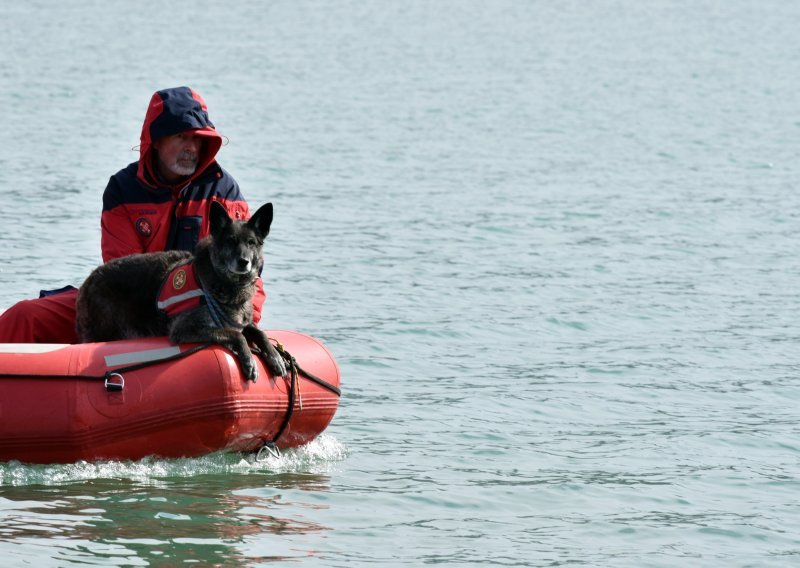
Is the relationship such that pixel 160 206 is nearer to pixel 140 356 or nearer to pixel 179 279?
pixel 179 279

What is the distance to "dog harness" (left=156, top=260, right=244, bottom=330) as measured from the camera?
23.3 feet

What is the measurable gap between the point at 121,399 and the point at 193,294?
25.3 inches

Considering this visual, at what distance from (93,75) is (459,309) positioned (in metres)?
17.3

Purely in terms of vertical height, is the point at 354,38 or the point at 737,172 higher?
the point at 354,38

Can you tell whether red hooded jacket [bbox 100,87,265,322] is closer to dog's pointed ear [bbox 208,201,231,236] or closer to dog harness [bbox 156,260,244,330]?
dog harness [bbox 156,260,244,330]

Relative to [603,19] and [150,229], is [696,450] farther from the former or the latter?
[603,19]

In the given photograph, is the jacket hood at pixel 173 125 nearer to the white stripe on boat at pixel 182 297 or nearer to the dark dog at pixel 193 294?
the dark dog at pixel 193 294

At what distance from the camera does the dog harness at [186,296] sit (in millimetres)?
7102

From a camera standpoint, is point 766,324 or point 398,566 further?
point 766,324

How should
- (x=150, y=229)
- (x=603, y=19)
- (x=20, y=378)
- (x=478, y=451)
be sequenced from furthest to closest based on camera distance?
(x=603, y=19) → (x=478, y=451) → (x=150, y=229) → (x=20, y=378)

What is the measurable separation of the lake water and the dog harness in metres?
0.82

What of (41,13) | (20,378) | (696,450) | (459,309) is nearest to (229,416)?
(20,378)

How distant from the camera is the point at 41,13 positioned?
3747 centimetres

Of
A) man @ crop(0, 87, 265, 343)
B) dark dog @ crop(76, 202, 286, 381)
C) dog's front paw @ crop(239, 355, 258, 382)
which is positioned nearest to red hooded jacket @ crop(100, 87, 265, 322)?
man @ crop(0, 87, 265, 343)
